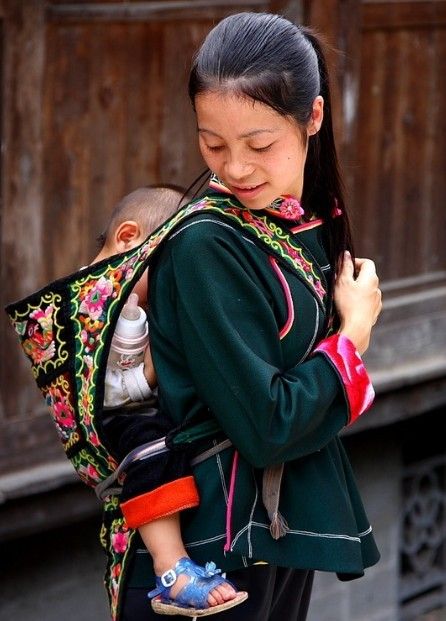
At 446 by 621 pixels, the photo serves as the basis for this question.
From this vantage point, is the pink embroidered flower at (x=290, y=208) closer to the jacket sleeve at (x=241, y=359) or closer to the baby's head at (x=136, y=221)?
the jacket sleeve at (x=241, y=359)

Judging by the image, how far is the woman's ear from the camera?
94.6 inches

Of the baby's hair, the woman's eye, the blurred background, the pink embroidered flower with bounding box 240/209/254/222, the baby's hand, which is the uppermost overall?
the woman's eye

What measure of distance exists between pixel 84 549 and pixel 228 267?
8.56 ft

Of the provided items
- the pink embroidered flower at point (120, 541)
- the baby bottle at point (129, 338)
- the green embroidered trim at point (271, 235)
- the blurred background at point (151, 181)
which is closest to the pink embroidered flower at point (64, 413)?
the baby bottle at point (129, 338)

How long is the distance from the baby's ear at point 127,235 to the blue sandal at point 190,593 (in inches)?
25.8

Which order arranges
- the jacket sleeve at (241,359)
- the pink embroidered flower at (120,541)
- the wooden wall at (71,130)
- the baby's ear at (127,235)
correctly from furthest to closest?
the wooden wall at (71,130)
the baby's ear at (127,235)
the pink embroidered flower at (120,541)
the jacket sleeve at (241,359)

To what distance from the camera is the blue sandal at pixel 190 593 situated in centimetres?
235

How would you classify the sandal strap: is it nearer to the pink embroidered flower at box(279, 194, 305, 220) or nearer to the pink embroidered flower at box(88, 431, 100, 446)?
the pink embroidered flower at box(88, 431, 100, 446)

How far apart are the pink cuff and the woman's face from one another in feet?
0.89

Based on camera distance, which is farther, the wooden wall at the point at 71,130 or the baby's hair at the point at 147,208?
the wooden wall at the point at 71,130

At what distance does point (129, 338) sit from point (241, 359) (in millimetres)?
256

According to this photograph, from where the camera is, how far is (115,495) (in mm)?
2500

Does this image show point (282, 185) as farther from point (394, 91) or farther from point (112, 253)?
point (394, 91)

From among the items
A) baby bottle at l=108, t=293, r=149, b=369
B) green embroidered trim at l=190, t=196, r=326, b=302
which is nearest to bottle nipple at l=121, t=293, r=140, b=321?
baby bottle at l=108, t=293, r=149, b=369
